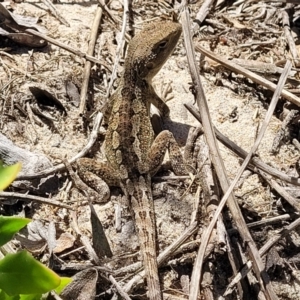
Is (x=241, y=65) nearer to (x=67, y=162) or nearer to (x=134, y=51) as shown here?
(x=134, y=51)

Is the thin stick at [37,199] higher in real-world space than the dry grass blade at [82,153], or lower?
lower

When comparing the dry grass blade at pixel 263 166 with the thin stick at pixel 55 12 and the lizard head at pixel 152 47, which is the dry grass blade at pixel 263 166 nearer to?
the lizard head at pixel 152 47

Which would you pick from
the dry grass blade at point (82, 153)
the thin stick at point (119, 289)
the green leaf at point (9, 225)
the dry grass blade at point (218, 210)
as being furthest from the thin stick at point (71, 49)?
the green leaf at point (9, 225)

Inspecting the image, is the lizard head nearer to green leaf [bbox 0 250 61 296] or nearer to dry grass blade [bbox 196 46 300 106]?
dry grass blade [bbox 196 46 300 106]

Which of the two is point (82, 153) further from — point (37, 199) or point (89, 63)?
point (89, 63)

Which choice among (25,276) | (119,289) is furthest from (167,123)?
(25,276)

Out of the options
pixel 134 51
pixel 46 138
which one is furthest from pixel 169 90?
pixel 46 138
